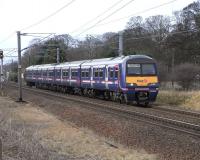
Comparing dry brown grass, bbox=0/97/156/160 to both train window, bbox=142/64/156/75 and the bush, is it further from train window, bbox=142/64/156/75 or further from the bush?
the bush

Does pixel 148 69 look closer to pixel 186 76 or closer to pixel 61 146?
pixel 61 146

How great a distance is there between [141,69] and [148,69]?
48 cm

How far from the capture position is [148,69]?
29234 mm

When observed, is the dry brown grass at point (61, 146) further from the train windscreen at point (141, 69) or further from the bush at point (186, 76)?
the bush at point (186, 76)

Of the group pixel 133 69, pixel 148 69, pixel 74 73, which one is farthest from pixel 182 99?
pixel 74 73

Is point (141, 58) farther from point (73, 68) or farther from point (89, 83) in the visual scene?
point (73, 68)

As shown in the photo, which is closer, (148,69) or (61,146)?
(61,146)

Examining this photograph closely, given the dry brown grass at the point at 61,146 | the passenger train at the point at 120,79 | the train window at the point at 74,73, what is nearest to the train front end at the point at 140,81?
the passenger train at the point at 120,79

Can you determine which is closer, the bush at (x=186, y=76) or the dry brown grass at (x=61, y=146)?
the dry brown grass at (x=61, y=146)

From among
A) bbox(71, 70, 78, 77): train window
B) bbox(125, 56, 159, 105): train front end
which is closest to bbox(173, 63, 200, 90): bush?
bbox(71, 70, 78, 77): train window

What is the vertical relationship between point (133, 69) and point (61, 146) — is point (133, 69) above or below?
above

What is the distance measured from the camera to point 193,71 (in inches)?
→ 2018

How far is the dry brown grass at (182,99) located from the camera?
28222 mm

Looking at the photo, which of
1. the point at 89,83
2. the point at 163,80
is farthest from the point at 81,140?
the point at 163,80
